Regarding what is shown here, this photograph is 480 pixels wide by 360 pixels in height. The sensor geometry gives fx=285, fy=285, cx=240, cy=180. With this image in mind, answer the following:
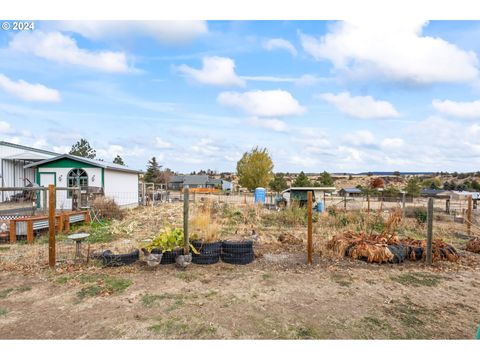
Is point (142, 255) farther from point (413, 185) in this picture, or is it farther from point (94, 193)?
point (413, 185)

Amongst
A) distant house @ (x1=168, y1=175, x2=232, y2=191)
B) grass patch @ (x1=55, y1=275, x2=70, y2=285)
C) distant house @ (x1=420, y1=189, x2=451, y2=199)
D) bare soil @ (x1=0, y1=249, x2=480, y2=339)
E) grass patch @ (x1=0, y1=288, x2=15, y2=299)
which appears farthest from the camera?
distant house @ (x1=168, y1=175, x2=232, y2=191)

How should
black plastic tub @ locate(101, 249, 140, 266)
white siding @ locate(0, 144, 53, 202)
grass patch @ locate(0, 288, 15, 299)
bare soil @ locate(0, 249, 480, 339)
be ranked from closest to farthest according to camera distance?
bare soil @ locate(0, 249, 480, 339) < grass patch @ locate(0, 288, 15, 299) < black plastic tub @ locate(101, 249, 140, 266) < white siding @ locate(0, 144, 53, 202)

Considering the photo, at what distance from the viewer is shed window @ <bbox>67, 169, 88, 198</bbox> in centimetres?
1495

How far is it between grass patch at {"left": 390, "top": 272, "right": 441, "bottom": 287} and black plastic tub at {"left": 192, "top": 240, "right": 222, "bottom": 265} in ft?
10.6

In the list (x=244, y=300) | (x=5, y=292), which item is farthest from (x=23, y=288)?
(x=244, y=300)

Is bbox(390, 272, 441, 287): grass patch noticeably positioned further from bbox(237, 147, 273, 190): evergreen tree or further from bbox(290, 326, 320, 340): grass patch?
bbox(237, 147, 273, 190): evergreen tree

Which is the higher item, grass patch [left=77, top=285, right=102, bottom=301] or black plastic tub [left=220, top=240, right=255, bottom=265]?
black plastic tub [left=220, top=240, right=255, bottom=265]

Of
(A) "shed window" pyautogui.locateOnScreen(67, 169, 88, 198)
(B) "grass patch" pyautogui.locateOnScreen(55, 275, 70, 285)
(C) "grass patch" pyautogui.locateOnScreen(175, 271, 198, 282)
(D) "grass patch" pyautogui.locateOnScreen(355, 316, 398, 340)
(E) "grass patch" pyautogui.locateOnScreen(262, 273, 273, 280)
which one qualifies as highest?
(A) "shed window" pyautogui.locateOnScreen(67, 169, 88, 198)

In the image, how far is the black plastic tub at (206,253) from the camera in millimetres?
5531

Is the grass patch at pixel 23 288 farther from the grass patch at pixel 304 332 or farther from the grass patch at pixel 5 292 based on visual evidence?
the grass patch at pixel 304 332

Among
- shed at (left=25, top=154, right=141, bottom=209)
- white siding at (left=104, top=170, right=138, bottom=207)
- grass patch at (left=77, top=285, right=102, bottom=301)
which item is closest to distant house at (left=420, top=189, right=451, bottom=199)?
white siding at (left=104, top=170, right=138, bottom=207)

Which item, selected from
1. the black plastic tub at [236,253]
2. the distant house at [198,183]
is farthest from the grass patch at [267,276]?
the distant house at [198,183]

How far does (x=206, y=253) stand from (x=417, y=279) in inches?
151
